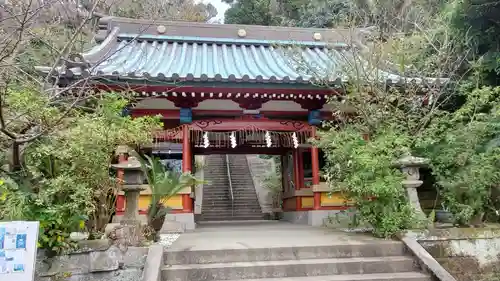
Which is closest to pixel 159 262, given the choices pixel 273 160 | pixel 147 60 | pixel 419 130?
pixel 419 130

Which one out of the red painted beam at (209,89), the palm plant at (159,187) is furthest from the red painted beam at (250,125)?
the palm plant at (159,187)

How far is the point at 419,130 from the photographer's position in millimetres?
6562

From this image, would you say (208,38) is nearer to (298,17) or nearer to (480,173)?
(480,173)

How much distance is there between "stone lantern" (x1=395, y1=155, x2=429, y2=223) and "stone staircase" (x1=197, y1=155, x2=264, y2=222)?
863 centimetres

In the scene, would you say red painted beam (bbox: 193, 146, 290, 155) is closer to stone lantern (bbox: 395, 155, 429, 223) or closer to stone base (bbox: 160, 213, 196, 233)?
stone base (bbox: 160, 213, 196, 233)

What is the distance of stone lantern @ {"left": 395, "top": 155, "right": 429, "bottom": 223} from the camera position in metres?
5.65

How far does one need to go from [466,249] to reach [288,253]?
92.4 inches

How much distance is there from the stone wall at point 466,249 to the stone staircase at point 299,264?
1.47ft

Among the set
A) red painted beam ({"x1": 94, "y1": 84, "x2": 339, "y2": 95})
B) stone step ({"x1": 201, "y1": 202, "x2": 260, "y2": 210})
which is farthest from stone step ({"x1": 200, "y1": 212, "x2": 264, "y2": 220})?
red painted beam ({"x1": 94, "y1": 84, "x2": 339, "y2": 95})

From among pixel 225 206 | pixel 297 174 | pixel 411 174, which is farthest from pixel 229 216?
pixel 411 174

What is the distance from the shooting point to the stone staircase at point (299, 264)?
177 inches

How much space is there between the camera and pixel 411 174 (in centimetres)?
575

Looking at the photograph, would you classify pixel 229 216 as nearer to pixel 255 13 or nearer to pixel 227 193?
pixel 227 193

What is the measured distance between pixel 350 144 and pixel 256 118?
285 cm
